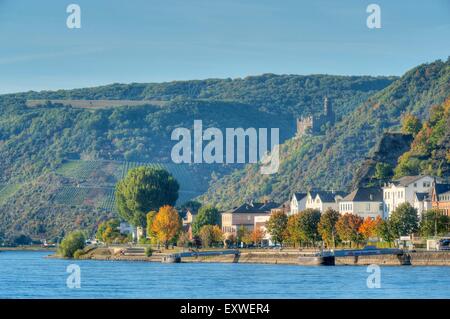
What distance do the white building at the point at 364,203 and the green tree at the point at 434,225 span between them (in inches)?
1022

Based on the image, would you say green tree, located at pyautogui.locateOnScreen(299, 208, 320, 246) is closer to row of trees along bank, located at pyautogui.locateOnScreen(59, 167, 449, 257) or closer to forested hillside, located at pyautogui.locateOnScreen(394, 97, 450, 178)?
row of trees along bank, located at pyautogui.locateOnScreen(59, 167, 449, 257)

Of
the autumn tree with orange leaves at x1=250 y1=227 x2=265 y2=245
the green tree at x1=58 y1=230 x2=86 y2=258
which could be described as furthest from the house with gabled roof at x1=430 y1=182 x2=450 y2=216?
the green tree at x1=58 y1=230 x2=86 y2=258

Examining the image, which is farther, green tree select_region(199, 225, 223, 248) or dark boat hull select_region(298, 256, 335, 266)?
green tree select_region(199, 225, 223, 248)

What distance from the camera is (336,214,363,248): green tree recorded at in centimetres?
13000

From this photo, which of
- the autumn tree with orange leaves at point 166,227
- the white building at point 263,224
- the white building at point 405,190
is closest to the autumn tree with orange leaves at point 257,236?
the white building at point 263,224

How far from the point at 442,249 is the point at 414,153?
63.5 metres

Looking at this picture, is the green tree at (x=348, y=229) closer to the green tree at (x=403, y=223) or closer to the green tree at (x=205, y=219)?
the green tree at (x=403, y=223)

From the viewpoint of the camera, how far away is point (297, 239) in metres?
137

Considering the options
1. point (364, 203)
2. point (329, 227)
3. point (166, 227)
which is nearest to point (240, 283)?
point (329, 227)

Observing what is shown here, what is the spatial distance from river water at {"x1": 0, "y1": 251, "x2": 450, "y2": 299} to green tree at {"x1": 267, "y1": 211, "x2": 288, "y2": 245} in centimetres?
2948
